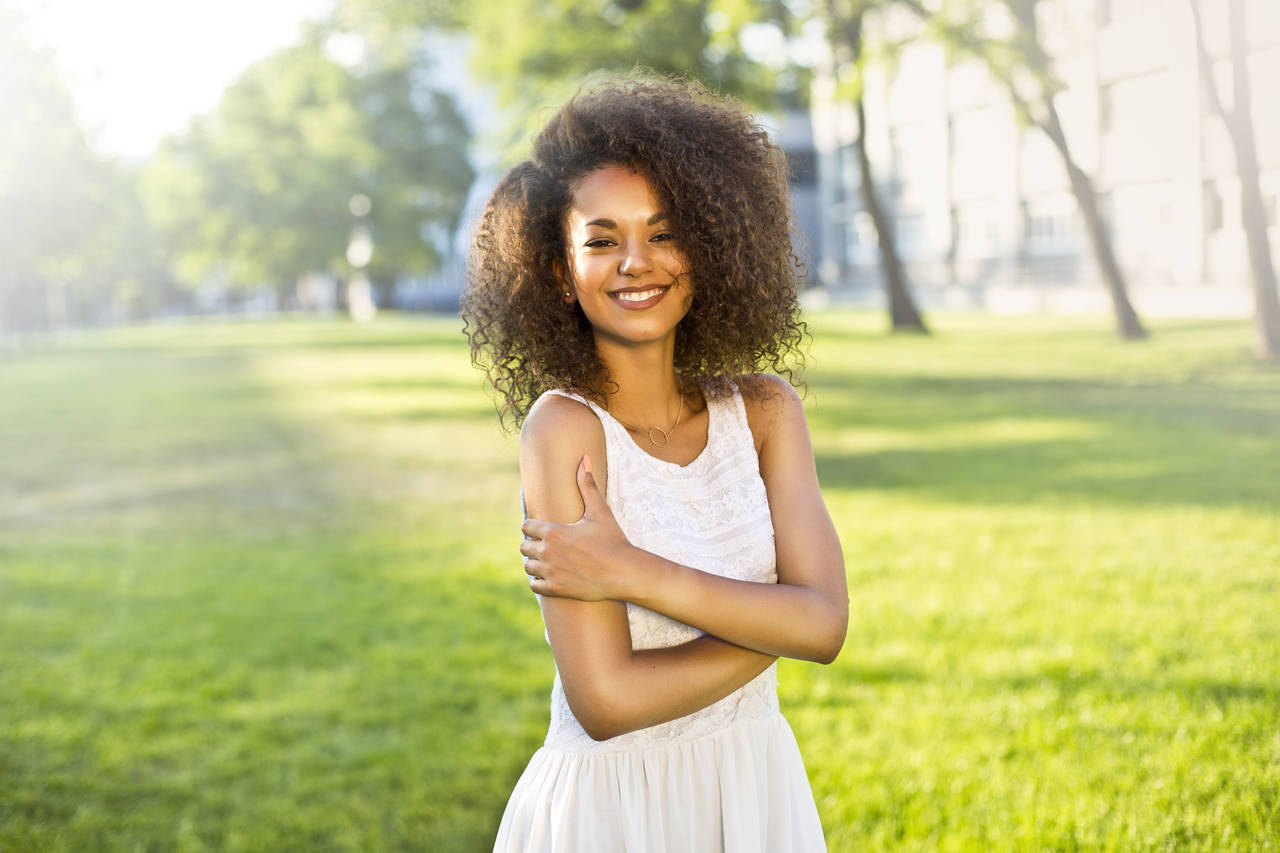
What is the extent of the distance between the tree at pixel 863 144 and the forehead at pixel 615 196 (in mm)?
9901

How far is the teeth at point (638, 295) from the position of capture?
182 centimetres

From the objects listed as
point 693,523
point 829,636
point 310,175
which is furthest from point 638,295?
point 310,175

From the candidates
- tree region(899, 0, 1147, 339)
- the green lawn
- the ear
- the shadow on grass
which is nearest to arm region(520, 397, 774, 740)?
the ear

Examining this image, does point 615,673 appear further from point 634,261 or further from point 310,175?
point 310,175

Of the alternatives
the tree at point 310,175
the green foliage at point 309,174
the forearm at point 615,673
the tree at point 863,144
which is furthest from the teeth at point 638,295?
the green foliage at point 309,174

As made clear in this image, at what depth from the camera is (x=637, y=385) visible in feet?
6.33

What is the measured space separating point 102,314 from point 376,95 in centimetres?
3796

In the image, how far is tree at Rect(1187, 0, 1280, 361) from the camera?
22.5 ft

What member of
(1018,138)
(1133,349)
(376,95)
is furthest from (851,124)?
(376,95)

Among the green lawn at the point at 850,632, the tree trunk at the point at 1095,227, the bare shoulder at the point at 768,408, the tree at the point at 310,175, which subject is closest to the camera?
the bare shoulder at the point at 768,408

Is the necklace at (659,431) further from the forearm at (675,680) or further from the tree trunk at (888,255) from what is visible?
the tree trunk at (888,255)

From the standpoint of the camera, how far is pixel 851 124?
550 inches

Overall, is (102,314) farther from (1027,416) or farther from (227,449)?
(1027,416)

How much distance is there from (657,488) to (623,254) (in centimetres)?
37
